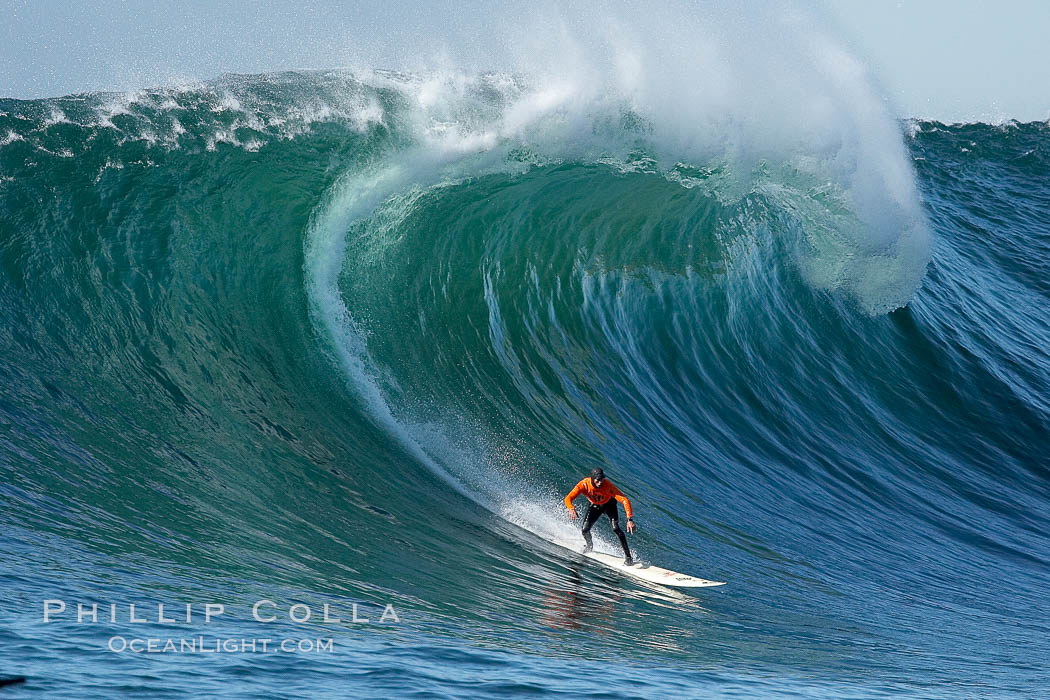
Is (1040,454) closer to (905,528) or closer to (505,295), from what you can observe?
(905,528)

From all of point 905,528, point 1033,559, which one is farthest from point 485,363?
point 1033,559

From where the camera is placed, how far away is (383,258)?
11398mm

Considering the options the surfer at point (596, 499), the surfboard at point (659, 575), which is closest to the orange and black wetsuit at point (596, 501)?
the surfer at point (596, 499)

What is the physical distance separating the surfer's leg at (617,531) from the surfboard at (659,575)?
0.08 metres

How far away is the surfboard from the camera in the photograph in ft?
24.1

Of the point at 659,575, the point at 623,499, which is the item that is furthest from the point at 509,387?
the point at 659,575

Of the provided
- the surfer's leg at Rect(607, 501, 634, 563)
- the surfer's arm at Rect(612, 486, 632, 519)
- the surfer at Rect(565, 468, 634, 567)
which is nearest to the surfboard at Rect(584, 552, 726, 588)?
the surfer's leg at Rect(607, 501, 634, 563)

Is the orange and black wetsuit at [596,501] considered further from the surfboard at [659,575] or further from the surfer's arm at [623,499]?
the surfboard at [659,575]

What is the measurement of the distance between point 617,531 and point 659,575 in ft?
1.58

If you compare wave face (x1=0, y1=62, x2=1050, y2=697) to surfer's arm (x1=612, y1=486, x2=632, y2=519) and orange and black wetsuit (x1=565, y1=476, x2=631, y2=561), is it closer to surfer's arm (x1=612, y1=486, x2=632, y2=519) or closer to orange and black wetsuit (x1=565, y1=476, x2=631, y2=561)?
orange and black wetsuit (x1=565, y1=476, x2=631, y2=561)

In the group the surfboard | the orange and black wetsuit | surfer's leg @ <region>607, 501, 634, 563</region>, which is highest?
the orange and black wetsuit

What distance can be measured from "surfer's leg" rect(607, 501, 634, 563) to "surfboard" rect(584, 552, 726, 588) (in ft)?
0.27

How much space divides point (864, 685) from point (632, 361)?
608cm

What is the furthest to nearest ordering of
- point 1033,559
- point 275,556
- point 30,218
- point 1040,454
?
point 1040,454 → point 30,218 → point 1033,559 → point 275,556
